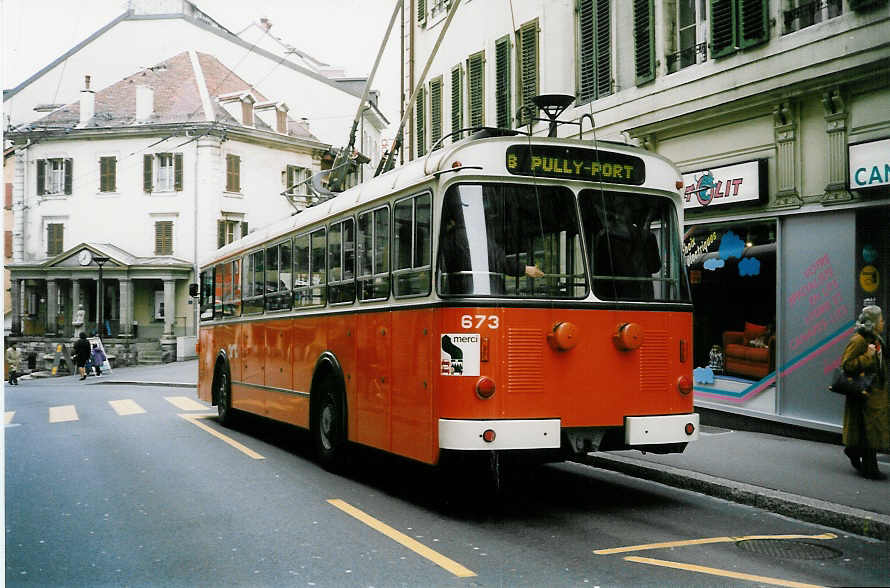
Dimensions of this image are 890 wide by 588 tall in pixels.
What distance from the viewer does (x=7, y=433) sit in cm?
1443

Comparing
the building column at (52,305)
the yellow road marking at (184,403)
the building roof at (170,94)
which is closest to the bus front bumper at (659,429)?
the building roof at (170,94)

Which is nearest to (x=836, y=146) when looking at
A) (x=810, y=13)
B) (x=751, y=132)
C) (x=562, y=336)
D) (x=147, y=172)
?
(x=751, y=132)

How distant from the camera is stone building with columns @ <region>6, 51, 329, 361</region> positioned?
1043 cm

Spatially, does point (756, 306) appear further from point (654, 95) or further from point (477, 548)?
point (477, 548)

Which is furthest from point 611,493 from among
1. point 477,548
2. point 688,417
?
point 477,548

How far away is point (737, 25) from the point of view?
1318 cm

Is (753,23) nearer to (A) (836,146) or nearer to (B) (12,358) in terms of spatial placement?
(A) (836,146)

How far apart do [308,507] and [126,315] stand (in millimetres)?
10601

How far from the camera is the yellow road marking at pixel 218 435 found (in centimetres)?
1200

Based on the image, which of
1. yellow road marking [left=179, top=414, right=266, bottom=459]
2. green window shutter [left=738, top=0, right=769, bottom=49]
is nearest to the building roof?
yellow road marking [left=179, top=414, right=266, bottom=459]

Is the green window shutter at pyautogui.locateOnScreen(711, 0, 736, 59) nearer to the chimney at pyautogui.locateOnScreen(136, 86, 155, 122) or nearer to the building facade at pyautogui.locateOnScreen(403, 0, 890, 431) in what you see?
the building facade at pyautogui.locateOnScreen(403, 0, 890, 431)

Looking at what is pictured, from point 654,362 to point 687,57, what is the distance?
25.6 feet

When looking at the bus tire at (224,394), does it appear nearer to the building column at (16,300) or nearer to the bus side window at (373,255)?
the building column at (16,300)

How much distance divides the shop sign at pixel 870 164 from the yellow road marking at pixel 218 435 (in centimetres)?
819
